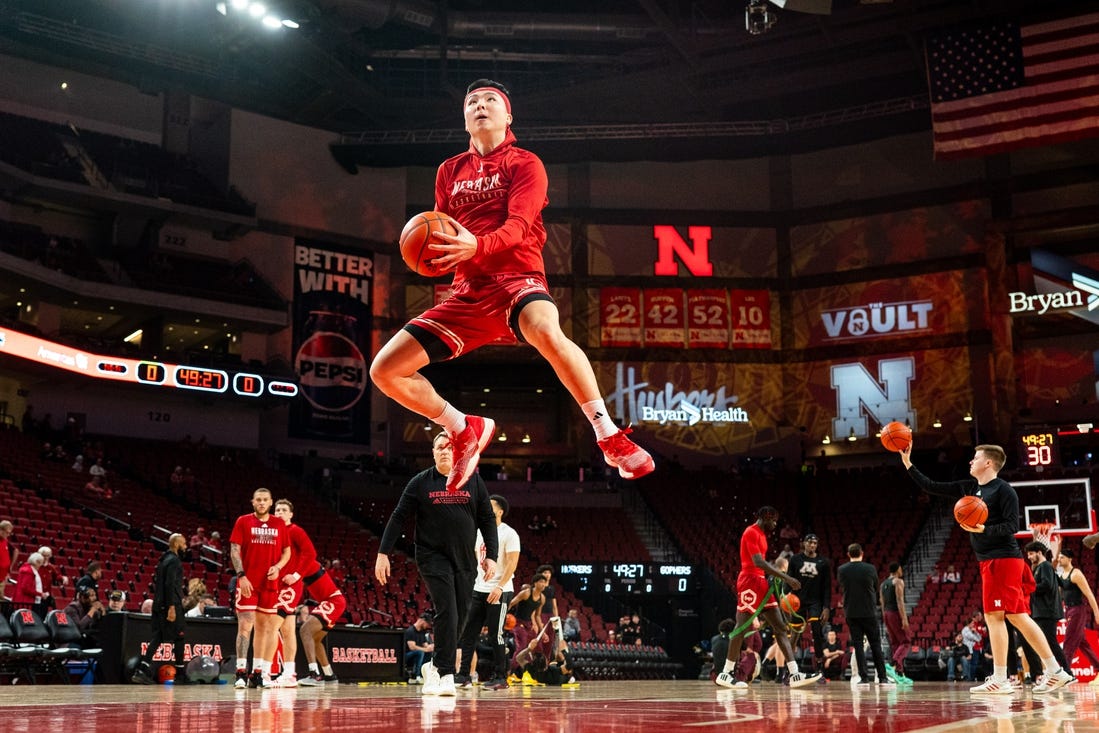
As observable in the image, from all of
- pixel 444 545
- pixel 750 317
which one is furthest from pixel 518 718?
pixel 750 317

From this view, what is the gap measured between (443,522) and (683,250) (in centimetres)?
3186

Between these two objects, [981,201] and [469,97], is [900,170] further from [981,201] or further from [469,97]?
[469,97]

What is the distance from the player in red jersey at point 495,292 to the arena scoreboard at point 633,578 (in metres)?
23.5

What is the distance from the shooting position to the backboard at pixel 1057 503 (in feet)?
79.5

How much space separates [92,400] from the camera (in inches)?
1260

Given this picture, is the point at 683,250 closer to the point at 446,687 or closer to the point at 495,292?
the point at 446,687

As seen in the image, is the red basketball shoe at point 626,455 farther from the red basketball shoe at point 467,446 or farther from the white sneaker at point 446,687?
the white sneaker at point 446,687

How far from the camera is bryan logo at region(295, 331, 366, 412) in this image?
114 ft

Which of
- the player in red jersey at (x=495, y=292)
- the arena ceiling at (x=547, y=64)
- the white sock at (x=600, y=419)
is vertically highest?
the arena ceiling at (x=547, y=64)

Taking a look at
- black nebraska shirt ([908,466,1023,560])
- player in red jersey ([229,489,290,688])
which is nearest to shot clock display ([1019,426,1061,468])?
black nebraska shirt ([908,466,1023,560])

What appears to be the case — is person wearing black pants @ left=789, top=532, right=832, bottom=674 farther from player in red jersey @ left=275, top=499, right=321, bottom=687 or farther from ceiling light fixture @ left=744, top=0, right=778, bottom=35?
ceiling light fixture @ left=744, top=0, right=778, bottom=35

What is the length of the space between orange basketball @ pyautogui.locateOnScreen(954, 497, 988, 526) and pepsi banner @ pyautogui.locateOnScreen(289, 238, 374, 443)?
90.0 feet

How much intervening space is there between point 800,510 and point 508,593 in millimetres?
23560

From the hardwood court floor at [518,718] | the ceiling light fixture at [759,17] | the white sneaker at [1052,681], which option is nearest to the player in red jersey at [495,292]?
the hardwood court floor at [518,718]
